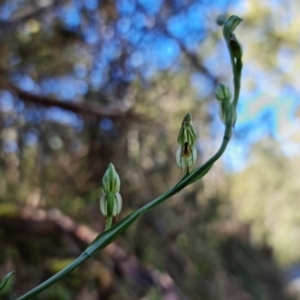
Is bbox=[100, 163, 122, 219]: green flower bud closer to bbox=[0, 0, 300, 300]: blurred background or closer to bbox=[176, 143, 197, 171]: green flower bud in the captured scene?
bbox=[176, 143, 197, 171]: green flower bud

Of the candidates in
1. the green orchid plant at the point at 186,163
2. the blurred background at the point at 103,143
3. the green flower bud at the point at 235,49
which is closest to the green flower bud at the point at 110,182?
the green orchid plant at the point at 186,163

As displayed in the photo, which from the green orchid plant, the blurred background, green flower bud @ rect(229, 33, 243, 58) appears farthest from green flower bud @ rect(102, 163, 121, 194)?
the blurred background

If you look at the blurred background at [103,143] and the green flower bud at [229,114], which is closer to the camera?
the green flower bud at [229,114]

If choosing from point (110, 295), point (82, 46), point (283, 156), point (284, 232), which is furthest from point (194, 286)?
point (283, 156)

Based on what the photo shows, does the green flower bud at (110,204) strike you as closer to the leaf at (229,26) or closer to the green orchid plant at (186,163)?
the green orchid plant at (186,163)

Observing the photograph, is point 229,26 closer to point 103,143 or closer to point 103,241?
point 103,241

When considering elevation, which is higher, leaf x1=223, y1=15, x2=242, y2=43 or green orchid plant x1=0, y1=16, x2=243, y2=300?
leaf x1=223, y1=15, x2=242, y2=43

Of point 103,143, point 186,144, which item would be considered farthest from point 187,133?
point 103,143

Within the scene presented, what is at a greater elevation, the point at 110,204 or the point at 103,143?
the point at 103,143
